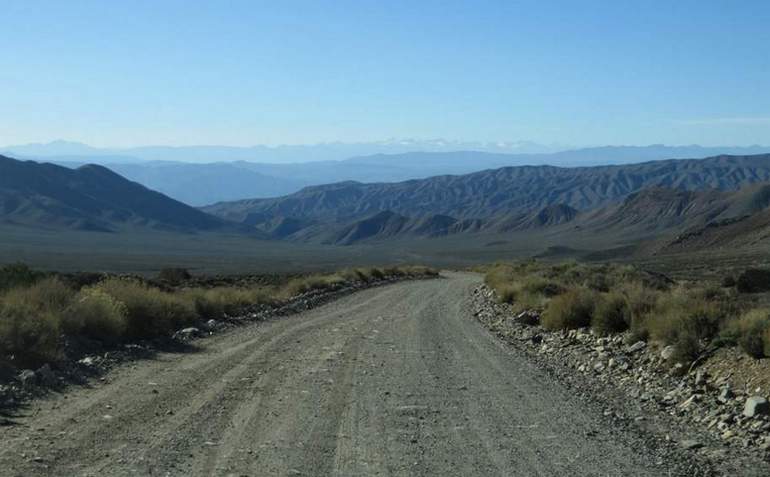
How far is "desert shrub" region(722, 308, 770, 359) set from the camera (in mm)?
11250

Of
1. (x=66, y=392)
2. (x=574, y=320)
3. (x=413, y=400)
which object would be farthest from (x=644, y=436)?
(x=574, y=320)

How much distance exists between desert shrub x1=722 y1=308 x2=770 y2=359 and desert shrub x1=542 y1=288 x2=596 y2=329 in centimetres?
550

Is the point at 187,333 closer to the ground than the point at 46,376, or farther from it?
closer to the ground

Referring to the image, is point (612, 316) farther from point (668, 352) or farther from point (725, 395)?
point (725, 395)

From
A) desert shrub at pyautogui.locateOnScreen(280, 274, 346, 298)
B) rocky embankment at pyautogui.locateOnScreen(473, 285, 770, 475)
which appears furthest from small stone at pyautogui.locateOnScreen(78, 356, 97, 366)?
desert shrub at pyautogui.locateOnScreen(280, 274, 346, 298)

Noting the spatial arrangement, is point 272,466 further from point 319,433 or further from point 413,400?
point 413,400

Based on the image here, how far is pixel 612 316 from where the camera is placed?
16406 millimetres

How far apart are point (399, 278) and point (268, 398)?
40782 millimetres

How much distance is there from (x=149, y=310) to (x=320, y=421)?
8726 mm

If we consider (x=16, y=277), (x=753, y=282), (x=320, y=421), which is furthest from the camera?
(x=753, y=282)

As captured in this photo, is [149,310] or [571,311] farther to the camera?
[571,311]

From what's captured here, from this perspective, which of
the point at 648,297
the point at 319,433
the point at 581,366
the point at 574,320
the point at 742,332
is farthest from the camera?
the point at 574,320

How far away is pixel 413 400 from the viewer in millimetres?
10820

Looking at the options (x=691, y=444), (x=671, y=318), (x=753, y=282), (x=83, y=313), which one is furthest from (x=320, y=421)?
(x=753, y=282)
